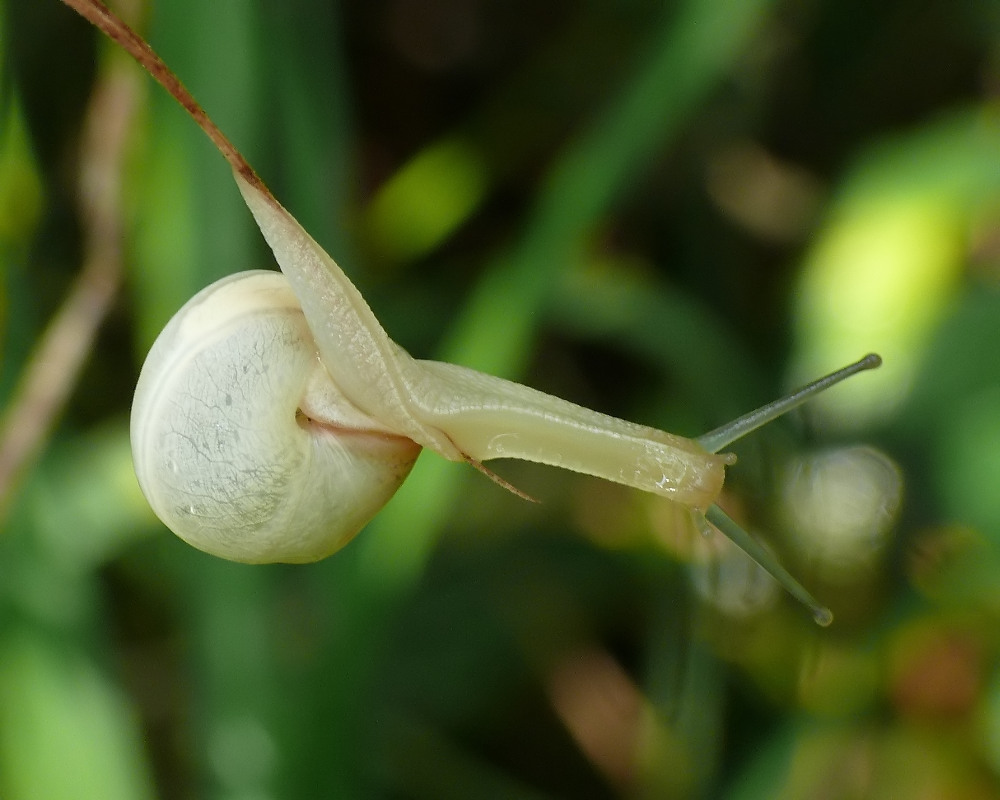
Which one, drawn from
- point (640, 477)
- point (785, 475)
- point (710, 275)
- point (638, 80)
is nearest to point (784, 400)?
point (640, 477)

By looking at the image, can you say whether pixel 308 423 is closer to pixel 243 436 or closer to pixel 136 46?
pixel 243 436

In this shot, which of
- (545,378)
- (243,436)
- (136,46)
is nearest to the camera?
(136,46)

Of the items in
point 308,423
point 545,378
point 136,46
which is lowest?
point 545,378

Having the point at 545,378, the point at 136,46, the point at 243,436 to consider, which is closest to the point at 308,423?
the point at 243,436

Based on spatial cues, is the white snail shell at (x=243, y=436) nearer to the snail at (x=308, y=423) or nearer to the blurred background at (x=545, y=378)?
the snail at (x=308, y=423)

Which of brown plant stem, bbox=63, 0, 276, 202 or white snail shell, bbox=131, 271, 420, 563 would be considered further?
white snail shell, bbox=131, 271, 420, 563

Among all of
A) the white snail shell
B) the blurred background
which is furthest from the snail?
the blurred background

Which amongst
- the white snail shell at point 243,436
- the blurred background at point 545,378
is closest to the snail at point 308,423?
the white snail shell at point 243,436

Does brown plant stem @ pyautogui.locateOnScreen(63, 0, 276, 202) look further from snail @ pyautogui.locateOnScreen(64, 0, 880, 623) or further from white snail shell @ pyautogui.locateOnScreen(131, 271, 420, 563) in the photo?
white snail shell @ pyautogui.locateOnScreen(131, 271, 420, 563)
